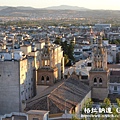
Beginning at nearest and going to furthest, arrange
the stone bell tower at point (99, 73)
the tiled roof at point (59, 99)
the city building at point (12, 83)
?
1. the tiled roof at point (59, 99)
2. the city building at point (12, 83)
3. the stone bell tower at point (99, 73)

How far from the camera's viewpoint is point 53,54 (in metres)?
35.1

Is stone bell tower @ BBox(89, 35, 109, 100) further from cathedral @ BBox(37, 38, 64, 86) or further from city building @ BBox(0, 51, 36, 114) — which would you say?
city building @ BBox(0, 51, 36, 114)

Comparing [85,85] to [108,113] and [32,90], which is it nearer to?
[32,90]

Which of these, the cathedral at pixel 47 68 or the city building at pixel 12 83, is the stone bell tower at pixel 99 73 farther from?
the city building at pixel 12 83

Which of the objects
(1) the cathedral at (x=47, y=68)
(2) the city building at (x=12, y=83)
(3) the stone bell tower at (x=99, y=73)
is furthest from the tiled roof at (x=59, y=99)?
(1) the cathedral at (x=47, y=68)

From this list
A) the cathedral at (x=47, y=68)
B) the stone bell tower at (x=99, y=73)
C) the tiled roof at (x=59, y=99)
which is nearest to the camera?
the tiled roof at (x=59, y=99)

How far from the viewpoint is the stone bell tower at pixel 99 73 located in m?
33.3

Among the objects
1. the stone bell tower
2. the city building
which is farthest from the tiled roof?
the city building

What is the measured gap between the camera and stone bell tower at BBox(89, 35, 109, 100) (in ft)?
109

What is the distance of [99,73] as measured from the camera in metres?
33.4

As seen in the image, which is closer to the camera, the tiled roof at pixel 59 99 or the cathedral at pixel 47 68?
the tiled roof at pixel 59 99

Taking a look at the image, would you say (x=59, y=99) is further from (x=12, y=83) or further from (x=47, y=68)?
(x=47, y=68)

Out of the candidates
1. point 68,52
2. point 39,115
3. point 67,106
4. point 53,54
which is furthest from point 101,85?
point 68,52

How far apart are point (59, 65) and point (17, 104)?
9.71 meters
